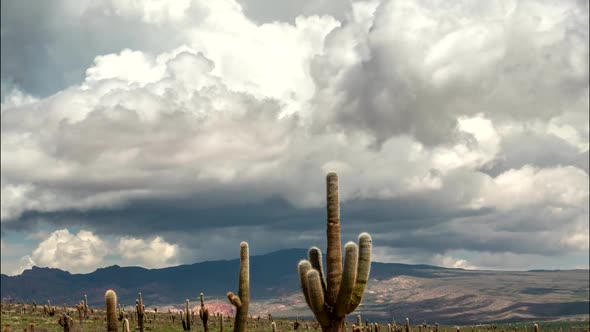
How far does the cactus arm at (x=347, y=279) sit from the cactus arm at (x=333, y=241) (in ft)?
1.34

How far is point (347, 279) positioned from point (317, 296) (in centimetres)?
125

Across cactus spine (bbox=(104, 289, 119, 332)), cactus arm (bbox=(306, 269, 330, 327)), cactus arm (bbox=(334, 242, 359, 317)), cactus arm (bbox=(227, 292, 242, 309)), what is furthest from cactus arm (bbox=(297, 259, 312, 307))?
cactus spine (bbox=(104, 289, 119, 332))

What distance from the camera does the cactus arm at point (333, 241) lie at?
25.1 meters

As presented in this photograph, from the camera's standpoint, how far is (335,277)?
25.1 metres

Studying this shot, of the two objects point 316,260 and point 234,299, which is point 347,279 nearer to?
point 316,260

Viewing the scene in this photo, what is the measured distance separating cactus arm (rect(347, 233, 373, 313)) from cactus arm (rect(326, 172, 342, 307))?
0.65 m

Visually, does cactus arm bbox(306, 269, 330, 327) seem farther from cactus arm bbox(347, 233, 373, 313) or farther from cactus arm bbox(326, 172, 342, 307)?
cactus arm bbox(347, 233, 373, 313)

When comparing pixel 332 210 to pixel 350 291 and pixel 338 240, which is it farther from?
pixel 350 291

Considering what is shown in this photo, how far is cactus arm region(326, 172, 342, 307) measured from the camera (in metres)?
25.1

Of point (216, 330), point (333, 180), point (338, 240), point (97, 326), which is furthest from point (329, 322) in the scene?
point (216, 330)

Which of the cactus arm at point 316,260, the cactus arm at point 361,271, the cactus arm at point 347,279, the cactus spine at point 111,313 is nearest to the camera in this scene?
the cactus arm at point 347,279

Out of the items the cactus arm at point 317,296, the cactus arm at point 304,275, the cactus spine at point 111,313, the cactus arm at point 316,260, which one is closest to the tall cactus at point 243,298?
the cactus arm at point 316,260

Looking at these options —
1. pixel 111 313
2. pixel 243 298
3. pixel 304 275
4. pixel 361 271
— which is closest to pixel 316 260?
pixel 304 275

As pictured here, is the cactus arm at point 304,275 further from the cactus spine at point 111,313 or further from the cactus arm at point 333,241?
the cactus spine at point 111,313
